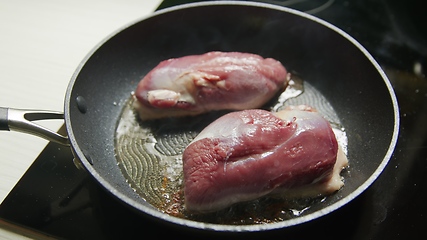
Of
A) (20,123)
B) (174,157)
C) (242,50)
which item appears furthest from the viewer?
(242,50)

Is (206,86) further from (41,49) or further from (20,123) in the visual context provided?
(41,49)

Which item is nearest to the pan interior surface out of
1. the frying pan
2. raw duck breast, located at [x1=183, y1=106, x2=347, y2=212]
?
the frying pan

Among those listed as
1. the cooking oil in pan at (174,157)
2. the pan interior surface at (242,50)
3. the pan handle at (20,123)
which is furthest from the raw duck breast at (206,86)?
the pan handle at (20,123)

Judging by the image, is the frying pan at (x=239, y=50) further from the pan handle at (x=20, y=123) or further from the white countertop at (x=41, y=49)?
the white countertop at (x=41, y=49)

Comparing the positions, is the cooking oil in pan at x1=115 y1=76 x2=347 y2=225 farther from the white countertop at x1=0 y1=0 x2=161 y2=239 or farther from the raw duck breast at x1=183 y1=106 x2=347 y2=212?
the white countertop at x1=0 y1=0 x2=161 y2=239

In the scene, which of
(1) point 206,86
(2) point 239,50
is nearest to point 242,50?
(2) point 239,50

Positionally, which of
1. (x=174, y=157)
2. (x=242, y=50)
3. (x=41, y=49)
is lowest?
(x=174, y=157)
